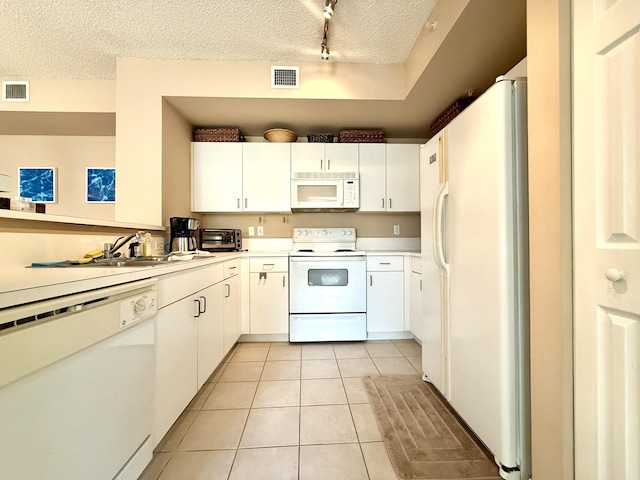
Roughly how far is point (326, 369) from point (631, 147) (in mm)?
2031

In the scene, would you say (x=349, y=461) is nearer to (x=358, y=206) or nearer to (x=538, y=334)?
(x=538, y=334)

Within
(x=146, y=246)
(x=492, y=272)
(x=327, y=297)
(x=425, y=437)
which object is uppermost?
(x=146, y=246)

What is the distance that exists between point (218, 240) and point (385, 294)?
1842 mm

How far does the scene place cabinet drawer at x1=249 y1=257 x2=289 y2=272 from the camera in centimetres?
262

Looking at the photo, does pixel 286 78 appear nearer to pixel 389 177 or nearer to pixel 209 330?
pixel 389 177

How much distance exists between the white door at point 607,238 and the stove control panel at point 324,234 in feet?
7.77

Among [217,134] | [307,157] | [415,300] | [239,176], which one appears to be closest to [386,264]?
[415,300]

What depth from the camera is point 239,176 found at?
2838 millimetres

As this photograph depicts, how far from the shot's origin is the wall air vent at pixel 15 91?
243 centimetres

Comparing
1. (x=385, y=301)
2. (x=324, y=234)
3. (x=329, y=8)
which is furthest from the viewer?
(x=324, y=234)

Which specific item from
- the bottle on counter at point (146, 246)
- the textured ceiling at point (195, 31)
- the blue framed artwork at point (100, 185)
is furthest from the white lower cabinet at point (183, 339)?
the blue framed artwork at point (100, 185)

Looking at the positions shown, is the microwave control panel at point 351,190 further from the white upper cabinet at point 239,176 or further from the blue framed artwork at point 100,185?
the blue framed artwork at point 100,185

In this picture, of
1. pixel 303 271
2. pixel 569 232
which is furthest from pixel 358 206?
pixel 569 232

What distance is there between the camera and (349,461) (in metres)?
1.20
